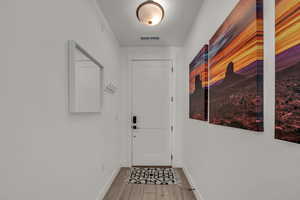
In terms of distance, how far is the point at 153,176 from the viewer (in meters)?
3.48

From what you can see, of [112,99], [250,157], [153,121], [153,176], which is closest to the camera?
[250,157]

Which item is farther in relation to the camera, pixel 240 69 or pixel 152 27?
pixel 152 27

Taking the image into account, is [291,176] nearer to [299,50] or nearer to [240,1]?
[299,50]

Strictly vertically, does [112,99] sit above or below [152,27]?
below

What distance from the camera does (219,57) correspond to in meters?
1.74

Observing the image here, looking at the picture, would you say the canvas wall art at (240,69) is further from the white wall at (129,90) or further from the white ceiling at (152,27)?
the white wall at (129,90)

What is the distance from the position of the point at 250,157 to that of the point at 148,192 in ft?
6.68

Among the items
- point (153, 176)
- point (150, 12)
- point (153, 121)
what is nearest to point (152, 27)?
point (150, 12)

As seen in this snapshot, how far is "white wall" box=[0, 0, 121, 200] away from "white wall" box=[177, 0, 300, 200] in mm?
1297

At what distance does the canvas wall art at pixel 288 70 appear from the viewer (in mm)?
786

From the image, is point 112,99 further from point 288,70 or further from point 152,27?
point 288,70

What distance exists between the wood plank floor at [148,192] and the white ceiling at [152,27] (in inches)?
99.6

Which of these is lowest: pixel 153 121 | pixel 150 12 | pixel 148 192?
pixel 148 192

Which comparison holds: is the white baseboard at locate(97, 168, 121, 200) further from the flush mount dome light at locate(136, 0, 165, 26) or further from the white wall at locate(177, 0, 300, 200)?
the flush mount dome light at locate(136, 0, 165, 26)
